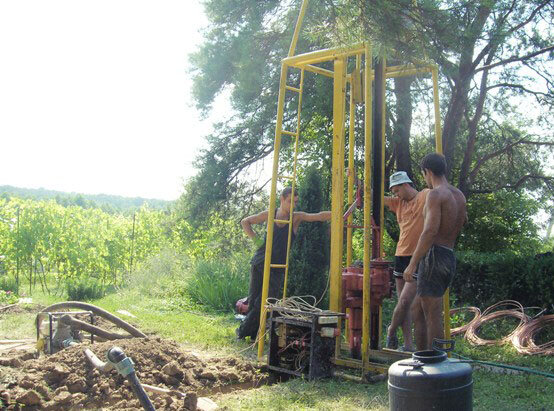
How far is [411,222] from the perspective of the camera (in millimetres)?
6574

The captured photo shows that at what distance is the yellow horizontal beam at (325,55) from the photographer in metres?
6.07

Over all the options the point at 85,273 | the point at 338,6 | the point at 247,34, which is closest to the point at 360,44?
the point at 338,6

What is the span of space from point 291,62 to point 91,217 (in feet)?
45.8

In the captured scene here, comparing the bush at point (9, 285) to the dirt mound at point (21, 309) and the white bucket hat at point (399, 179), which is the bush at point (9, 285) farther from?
the white bucket hat at point (399, 179)

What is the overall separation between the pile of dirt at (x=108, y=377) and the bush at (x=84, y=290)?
7.15 metres

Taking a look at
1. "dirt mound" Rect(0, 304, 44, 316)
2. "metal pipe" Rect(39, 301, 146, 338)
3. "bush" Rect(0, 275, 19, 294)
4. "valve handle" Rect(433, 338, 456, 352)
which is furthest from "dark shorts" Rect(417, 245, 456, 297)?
"bush" Rect(0, 275, 19, 294)

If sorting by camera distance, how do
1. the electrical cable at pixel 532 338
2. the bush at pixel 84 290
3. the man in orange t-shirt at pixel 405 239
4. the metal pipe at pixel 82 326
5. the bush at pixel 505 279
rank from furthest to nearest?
the bush at pixel 84 290, the bush at pixel 505 279, the electrical cable at pixel 532 338, the metal pipe at pixel 82 326, the man in orange t-shirt at pixel 405 239

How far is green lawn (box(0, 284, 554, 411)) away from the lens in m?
4.86

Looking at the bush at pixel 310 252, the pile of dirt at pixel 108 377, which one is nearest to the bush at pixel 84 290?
the bush at pixel 310 252

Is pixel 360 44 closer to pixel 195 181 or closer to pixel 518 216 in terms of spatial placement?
pixel 195 181

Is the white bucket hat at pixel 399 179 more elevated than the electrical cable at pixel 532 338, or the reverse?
the white bucket hat at pixel 399 179

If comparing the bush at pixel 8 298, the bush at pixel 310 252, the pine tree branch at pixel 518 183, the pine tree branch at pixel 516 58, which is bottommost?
the bush at pixel 8 298

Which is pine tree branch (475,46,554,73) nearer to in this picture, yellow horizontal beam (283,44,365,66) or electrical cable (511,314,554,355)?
electrical cable (511,314,554,355)

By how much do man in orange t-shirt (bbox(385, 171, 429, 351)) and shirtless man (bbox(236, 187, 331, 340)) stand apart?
1175mm
